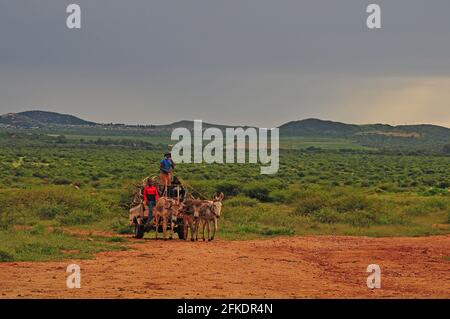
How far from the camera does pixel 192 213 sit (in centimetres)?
2252

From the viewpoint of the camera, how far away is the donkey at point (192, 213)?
2245 centimetres

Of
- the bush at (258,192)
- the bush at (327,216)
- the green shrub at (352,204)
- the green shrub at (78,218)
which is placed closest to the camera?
the green shrub at (78,218)

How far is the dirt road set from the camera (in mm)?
13672

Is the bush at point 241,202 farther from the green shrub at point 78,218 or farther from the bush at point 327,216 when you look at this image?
the green shrub at point 78,218

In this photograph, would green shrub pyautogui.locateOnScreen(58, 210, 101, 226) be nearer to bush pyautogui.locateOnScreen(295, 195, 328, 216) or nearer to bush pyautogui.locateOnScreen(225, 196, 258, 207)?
bush pyautogui.locateOnScreen(225, 196, 258, 207)

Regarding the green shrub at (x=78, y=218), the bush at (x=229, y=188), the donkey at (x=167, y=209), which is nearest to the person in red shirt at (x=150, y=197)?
the donkey at (x=167, y=209)

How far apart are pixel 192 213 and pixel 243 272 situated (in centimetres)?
632

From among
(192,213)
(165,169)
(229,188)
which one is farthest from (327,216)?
(229,188)

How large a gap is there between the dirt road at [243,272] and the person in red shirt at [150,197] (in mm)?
871

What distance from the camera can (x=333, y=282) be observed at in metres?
15.3

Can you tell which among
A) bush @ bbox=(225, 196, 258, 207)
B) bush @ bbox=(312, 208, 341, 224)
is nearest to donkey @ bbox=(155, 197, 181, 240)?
bush @ bbox=(312, 208, 341, 224)

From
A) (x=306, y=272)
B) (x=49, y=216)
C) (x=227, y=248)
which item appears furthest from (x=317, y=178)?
(x=306, y=272)
